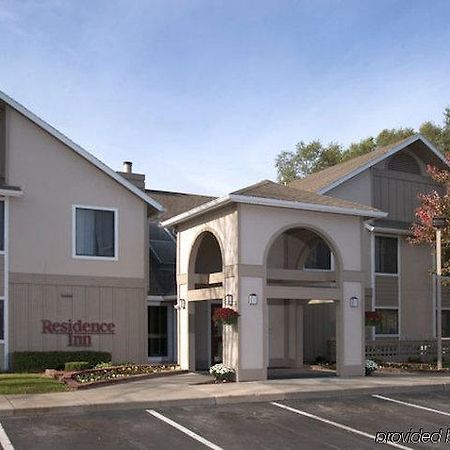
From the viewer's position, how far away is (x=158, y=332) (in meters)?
25.0

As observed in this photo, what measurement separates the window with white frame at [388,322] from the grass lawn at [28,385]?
1395cm

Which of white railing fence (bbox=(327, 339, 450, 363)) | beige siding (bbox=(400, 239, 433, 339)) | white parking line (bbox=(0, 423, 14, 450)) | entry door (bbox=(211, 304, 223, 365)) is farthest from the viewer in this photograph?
beige siding (bbox=(400, 239, 433, 339))

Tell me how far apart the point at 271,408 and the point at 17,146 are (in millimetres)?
11957

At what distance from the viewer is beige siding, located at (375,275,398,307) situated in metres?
26.2

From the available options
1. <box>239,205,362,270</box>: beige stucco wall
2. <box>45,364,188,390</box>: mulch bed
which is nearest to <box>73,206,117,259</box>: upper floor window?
<box>45,364,188,390</box>: mulch bed

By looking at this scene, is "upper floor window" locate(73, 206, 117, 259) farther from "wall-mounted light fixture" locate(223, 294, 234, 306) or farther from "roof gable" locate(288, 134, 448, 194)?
"roof gable" locate(288, 134, 448, 194)

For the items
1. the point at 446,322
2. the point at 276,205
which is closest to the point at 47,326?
the point at 276,205

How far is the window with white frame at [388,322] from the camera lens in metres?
26.3

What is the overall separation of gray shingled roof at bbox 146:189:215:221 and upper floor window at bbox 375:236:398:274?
7.92 metres

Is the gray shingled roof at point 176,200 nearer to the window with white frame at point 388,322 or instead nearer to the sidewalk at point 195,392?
the window with white frame at point 388,322

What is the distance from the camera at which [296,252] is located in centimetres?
2158

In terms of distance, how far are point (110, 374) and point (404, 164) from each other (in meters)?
15.7

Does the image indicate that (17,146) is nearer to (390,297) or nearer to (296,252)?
(296,252)

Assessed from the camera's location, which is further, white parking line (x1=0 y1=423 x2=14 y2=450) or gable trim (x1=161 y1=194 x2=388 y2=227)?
gable trim (x1=161 y1=194 x2=388 y2=227)
